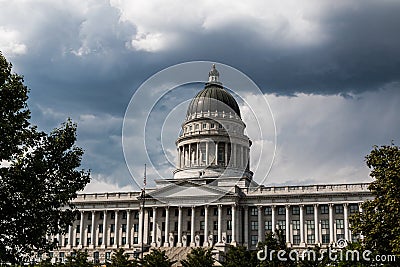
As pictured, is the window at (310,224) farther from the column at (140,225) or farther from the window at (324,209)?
the column at (140,225)

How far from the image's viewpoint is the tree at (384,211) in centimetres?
4059

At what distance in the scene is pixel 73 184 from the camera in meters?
32.7

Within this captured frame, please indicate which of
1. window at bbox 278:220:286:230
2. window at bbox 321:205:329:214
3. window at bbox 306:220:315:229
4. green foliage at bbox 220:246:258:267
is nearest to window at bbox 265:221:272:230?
window at bbox 278:220:286:230

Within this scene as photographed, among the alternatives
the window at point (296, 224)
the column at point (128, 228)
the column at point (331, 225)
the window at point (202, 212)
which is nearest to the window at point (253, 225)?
the window at point (296, 224)

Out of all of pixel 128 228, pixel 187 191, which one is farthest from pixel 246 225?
pixel 128 228

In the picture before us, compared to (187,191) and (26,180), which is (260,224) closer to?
(187,191)

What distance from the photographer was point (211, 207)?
368ft

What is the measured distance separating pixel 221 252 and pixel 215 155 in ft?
→ 87.6

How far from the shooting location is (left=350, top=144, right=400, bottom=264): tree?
40594mm

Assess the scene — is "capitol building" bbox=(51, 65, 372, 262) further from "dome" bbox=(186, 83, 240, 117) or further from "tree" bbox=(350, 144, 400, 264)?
"tree" bbox=(350, 144, 400, 264)

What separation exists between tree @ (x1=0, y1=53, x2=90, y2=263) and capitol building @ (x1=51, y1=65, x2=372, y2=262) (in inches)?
2801

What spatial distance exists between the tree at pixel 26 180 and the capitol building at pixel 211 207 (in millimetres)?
71155

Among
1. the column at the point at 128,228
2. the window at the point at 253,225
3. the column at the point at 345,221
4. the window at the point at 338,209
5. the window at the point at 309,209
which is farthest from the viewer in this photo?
the column at the point at 128,228

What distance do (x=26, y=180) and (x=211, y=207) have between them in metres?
83.4
